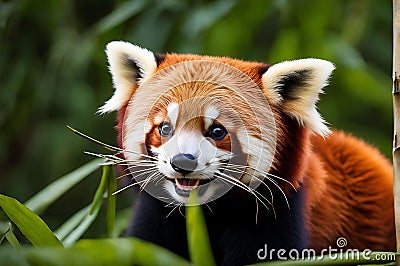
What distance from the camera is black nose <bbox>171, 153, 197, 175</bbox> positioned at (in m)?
1.50

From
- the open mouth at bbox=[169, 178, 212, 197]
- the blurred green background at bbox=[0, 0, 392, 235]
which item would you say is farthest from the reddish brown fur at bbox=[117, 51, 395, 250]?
the blurred green background at bbox=[0, 0, 392, 235]

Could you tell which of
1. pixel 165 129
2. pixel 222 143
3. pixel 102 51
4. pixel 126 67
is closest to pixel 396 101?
pixel 222 143

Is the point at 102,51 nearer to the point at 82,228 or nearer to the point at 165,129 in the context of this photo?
the point at 82,228

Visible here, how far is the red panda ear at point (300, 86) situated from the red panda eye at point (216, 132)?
5.6 inches

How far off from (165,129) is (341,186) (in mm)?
684

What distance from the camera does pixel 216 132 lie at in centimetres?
160

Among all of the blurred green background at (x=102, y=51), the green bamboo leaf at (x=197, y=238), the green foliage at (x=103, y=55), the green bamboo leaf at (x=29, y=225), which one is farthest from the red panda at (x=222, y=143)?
the blurred green background at (x=102, y=51)

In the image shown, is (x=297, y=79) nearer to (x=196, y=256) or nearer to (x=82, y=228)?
(x=196, y=256)

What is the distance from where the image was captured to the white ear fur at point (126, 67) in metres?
1.69

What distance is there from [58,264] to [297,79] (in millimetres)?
668

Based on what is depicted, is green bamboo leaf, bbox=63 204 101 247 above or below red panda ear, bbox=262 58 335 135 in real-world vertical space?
below

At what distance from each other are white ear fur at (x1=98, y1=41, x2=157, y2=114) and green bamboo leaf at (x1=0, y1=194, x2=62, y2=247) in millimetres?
322

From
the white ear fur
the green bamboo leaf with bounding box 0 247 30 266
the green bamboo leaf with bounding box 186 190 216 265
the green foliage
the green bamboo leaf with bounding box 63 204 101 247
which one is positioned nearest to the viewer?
the green bamboo leaf with bounding box 0 247 30 266

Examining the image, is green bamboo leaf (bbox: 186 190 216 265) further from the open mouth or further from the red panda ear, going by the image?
the red panda ear
